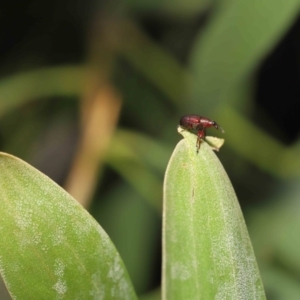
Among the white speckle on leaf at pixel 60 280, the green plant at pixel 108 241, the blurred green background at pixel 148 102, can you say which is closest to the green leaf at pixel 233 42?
the blurred green background at pixel 148 102

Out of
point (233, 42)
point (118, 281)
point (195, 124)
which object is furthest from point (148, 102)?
point (118, 281)

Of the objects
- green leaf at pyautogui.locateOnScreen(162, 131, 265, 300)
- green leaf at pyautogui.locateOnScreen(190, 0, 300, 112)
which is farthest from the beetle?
green leaf at pyautogui.locateOnScreen(190, 0, 300, 112)

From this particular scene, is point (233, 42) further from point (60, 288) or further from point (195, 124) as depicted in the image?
point (60, 288)

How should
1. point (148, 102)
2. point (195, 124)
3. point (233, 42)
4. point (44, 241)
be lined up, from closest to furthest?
point (44, 241)
point (195, 124)
point (233, 42)
point (148, 102)

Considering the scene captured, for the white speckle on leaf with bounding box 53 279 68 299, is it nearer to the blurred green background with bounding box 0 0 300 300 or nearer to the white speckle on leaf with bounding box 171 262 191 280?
the white speckle on leaf with bounding box 171 262 191 280

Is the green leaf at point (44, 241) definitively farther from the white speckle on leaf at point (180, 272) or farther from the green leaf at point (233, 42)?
the green leaf at point (233, 42)

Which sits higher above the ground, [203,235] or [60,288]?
[203,235]

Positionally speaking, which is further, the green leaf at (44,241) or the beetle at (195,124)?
the beetle at (195,124)
